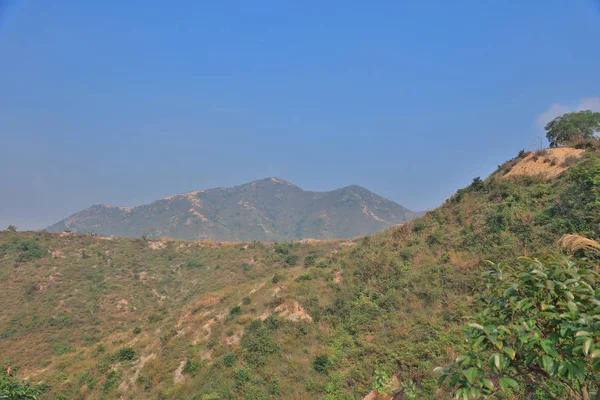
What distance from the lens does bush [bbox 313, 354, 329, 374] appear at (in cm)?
1395

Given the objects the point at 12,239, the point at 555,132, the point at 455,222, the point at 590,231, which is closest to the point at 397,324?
the point at 590,231

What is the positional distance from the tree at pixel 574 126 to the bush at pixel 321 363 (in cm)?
3060

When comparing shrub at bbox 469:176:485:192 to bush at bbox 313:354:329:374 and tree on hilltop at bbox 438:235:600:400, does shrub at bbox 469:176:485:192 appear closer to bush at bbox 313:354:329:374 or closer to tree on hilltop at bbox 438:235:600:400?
bush at bbox 313:354:329:374

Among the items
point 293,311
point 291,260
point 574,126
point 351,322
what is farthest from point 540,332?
point 291,260

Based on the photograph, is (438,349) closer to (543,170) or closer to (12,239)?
(543,170)

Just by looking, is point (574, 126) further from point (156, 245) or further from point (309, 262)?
point (156, 245)

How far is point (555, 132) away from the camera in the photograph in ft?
110

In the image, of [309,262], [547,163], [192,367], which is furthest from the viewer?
[309,262]

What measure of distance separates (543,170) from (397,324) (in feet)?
57.7

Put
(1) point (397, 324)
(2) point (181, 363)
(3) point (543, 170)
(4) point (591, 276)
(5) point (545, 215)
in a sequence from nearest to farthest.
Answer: (4) point (591, 276) → (1) point (397, 324) → (5) point (545, 215) → (2) point (181, 363) → (3) point (543, 170)

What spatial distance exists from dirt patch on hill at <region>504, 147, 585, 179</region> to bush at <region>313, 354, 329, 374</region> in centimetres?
2009

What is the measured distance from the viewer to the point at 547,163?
73.7ft

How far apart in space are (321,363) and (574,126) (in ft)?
124

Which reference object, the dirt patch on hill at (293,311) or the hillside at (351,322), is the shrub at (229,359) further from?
the dirt patch on hill at (293,311)
